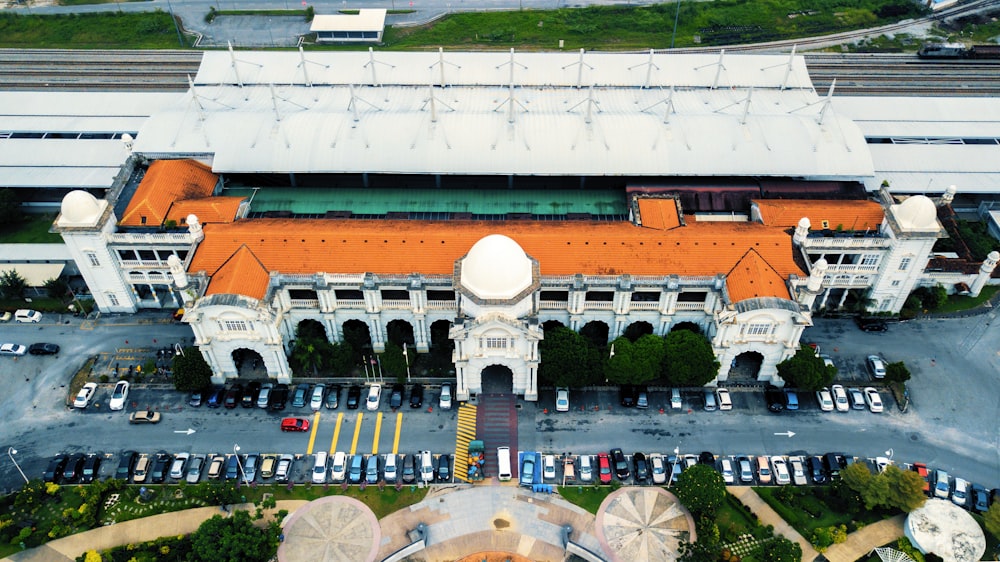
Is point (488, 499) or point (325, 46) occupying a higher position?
point (325, 46)

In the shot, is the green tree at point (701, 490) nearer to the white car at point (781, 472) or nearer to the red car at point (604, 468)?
the red car at point (604, 468)

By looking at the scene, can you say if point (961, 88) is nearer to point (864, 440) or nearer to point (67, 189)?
point (864, 440)

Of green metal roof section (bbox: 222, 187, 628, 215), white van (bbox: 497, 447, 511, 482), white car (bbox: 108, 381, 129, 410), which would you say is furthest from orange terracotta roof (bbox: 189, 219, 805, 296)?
white van (bbox: 497, 447, 511, 482)

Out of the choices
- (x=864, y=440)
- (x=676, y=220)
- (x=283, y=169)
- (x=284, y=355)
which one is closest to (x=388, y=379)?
(x=284, y=355)

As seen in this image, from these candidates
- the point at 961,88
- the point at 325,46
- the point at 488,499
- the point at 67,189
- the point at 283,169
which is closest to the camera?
the point at 488,499

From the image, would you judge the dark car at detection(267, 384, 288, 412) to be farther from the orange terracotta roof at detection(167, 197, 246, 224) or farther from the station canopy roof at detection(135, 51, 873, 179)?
the station canopy roof at detection(135, 51, 873, 179)

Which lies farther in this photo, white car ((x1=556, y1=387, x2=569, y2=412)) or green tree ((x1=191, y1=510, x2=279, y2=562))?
white car ((x1=556, y1=387, x2=569, y2=412))
